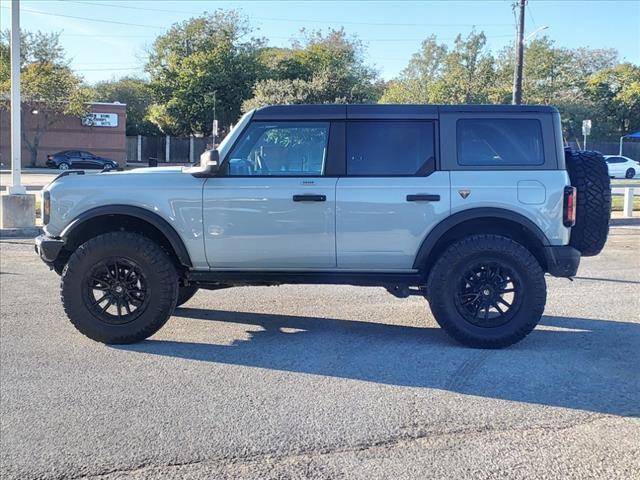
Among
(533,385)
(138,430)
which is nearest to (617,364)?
(533,385)

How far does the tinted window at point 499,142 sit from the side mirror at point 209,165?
210 cm

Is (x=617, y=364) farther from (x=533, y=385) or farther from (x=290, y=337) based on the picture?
(x=290, y=337)

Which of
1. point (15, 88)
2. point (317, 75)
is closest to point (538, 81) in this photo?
point (317, 75)

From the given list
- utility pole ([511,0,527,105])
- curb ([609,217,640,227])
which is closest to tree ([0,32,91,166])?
utility pole ([511,0,527,105])

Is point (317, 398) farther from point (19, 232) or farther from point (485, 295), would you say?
point (19, 232)

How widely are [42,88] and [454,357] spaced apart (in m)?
44.9

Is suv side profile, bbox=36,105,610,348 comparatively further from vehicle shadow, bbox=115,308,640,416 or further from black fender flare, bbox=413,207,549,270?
vehicle shadow, bbox=115,308,640,416

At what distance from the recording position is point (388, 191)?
5.62 m

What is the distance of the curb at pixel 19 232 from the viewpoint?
43.4 ft

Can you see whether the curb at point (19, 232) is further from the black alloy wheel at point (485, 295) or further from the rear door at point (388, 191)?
the black alloy wheel at point (485, 295)

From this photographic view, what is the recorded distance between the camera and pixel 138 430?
3.98m

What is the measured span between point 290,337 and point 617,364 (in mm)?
2813

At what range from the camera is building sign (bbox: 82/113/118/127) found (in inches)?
1916

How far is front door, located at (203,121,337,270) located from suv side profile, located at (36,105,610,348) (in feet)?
0.04
